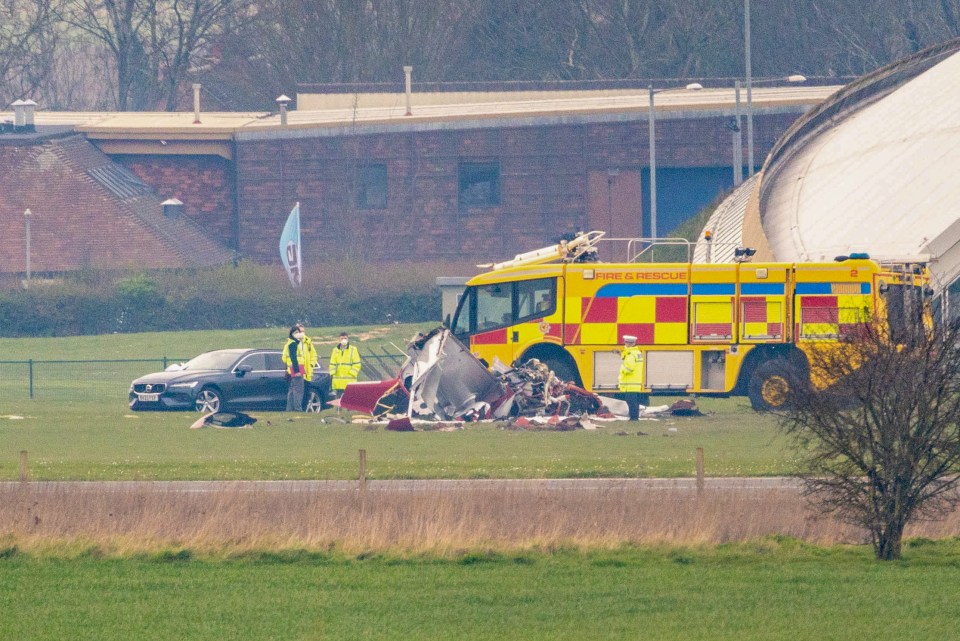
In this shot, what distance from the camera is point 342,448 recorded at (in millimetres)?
24594

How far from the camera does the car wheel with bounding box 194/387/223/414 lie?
102 feet

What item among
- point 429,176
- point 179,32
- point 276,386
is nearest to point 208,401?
point 276,386

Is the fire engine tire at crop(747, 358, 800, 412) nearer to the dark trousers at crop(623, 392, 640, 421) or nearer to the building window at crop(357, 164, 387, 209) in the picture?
the dark trousers at crop(623, 392, 640, 421)

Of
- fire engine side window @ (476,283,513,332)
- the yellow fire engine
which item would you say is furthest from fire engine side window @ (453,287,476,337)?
the yellow fire engine

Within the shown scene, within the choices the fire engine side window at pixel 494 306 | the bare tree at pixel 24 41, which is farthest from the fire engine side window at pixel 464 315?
the bare tree at pixel 24 41

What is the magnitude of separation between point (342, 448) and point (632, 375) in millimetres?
6276

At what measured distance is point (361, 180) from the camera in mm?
62250

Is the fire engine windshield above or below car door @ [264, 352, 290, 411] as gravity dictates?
above

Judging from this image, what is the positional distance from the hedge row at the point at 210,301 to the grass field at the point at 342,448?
1662cm

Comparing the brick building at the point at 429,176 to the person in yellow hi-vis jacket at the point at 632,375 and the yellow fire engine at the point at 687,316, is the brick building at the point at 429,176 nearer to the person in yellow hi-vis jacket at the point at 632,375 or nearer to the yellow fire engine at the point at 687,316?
the yellow fire engine at the point at 687,316

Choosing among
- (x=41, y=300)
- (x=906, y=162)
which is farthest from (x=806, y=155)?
(x=41, y=300)

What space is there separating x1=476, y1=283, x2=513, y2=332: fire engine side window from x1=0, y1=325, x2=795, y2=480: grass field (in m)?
3.05

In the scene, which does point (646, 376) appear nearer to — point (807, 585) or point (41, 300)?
point (807, 585)

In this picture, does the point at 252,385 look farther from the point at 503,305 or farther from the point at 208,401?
the point at 503,305
